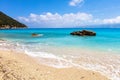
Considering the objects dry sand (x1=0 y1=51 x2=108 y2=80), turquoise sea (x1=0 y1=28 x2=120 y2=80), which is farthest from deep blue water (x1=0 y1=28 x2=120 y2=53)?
dry sand (x1=0 y1=51 x2=108 y2=80)

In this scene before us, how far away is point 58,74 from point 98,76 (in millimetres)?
2089

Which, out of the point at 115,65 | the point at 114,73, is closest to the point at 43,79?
the point at 114,73

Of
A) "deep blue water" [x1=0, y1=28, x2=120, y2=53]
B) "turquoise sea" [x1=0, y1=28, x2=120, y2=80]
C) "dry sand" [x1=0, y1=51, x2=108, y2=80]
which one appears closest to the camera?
"dry sand" [x1=0, y1=51, x2=108, y2=80]

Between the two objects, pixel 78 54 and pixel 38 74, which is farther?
pixel 78 54

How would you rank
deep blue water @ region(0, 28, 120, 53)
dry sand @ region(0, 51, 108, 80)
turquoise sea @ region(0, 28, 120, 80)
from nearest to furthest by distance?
dry sand @ region(0, 51, 108, 80) → turquoise sea @ region(0, 28, 120, 80) → deep blue water @ region(0, 28, 120, 53)

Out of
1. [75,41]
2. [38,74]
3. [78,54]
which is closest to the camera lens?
[38,74]

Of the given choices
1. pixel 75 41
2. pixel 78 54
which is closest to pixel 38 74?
pixel 78 54

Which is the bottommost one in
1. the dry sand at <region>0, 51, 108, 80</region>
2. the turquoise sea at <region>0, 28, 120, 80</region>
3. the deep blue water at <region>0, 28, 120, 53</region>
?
the deep blue water at <region>0, 28, 120, 53</region>

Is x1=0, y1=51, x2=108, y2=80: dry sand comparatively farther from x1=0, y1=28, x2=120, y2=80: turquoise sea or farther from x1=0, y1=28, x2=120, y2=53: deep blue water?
x1=0, y1=28, x2=120, y2=53: deep blue water

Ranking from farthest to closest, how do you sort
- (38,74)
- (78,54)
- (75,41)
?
(75,41) → (78,54) → (38,74)

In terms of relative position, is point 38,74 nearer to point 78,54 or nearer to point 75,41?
point 78,54

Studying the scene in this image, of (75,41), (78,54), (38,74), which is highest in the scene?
(38,74)

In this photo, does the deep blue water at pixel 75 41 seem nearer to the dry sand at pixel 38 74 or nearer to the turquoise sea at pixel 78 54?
the turquoise sea at pixel 78 54

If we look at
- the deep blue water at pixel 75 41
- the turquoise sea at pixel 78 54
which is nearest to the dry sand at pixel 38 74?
the turquoise sea at pixel 78 54
